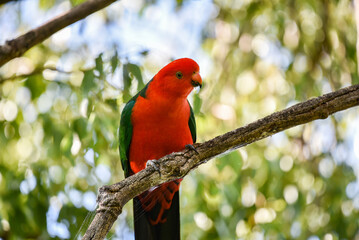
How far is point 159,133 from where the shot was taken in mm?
2744

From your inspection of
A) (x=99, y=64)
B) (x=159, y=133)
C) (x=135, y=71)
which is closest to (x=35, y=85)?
(x=99, y=64)

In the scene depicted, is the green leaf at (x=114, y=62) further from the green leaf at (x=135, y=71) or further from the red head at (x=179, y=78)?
the red head at (x=179, y=78)

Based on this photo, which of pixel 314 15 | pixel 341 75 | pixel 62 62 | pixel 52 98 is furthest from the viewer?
pixel 314 15

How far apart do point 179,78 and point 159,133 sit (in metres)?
0.37

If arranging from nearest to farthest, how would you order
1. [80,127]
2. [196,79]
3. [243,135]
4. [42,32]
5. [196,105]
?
[243,135] → [42,32] → [196,79] → [196,105] → [80,127]

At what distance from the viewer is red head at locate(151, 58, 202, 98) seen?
273 cm

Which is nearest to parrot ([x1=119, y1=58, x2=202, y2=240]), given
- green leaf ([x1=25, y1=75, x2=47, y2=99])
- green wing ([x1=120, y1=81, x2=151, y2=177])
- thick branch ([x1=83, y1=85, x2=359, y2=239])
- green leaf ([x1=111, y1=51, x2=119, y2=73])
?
green wing ([x1=120, y1=81, x2=151, y2=177])

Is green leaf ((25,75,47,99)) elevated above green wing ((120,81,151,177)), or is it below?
above

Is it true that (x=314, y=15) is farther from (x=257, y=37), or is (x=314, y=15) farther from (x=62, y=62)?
(x=62, y=62)

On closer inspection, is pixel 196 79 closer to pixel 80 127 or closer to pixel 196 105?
pixel 196 105

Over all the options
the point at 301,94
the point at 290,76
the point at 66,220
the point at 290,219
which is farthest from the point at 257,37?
the point at 66,220

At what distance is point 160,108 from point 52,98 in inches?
41.4

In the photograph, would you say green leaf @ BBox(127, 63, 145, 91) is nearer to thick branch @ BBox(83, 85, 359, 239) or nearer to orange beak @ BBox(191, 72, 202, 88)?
orange beak @ BBox(191, 72, 202, 88)

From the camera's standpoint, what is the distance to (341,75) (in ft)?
12.9
